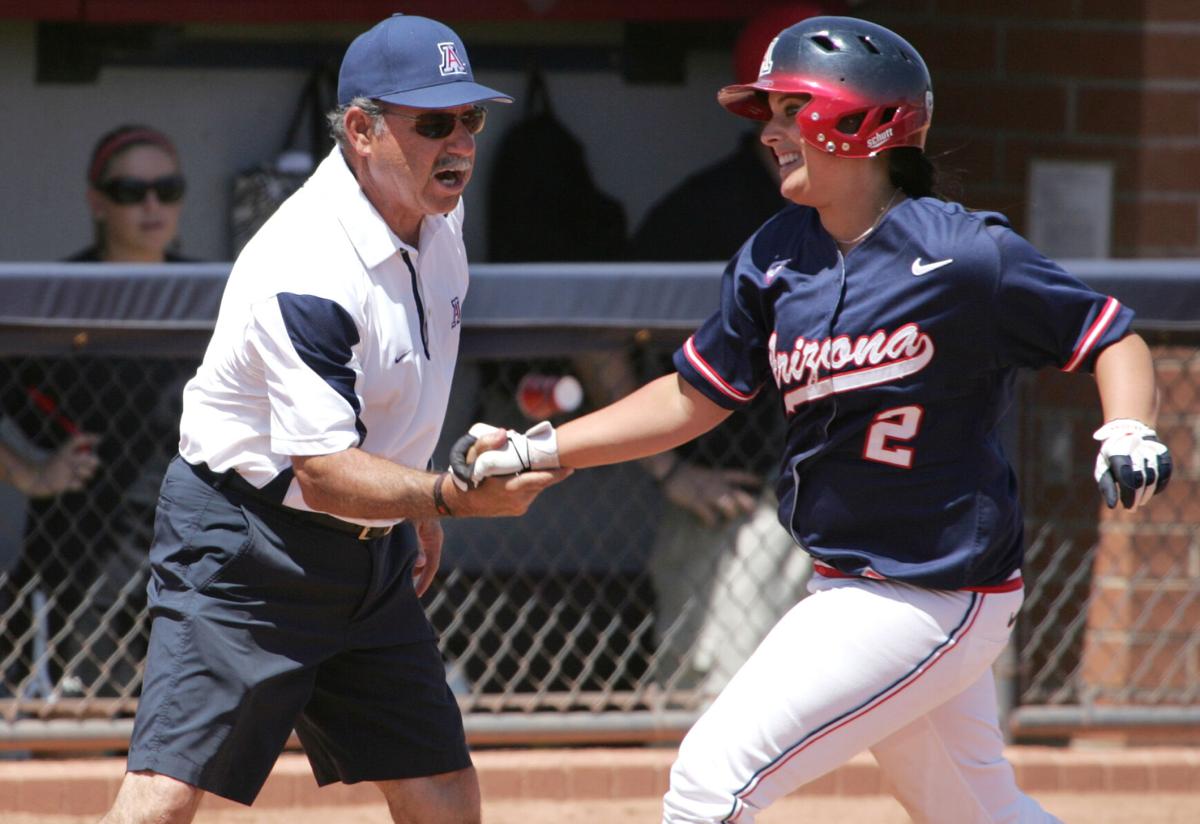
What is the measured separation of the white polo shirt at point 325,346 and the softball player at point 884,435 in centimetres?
22

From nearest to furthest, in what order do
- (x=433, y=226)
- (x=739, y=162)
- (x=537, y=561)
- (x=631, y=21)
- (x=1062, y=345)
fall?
(x=1062, y=345), (x=433, y=226), (x=537, y=561), (x=739, y=162), (x=631, y=21)

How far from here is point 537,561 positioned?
15.5ft

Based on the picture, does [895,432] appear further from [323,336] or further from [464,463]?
[323,336]

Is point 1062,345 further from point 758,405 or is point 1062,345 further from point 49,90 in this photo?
point 49,90

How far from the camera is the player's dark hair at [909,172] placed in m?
2.95

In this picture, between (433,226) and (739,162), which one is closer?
(433,226)

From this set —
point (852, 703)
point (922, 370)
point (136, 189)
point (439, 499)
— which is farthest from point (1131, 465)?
point (136, 189)

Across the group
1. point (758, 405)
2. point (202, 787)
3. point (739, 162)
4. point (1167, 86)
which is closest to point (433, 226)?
point (202, 787)

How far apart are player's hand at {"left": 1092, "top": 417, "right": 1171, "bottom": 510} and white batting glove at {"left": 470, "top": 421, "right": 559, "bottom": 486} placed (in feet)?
3.12

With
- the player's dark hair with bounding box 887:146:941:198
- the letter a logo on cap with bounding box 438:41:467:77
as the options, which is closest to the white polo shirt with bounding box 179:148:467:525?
the letter a logo on cap with bounding box 438:41:467:77

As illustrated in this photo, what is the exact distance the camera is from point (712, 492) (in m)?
4.50

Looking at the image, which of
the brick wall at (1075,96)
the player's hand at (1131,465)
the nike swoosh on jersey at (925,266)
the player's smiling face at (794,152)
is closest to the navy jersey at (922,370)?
the nike swoosh on jersey at (925,266)

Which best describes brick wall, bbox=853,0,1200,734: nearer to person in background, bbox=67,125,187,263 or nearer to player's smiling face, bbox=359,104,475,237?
player's smiling face, bbox=359,104,475,237

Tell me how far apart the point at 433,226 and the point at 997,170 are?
9.71ft
